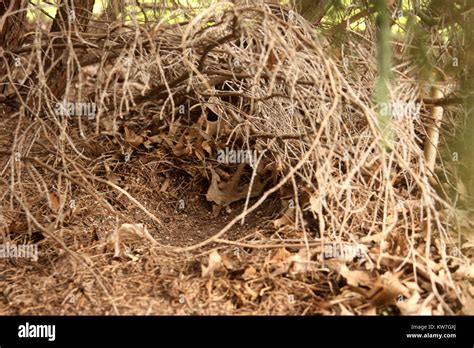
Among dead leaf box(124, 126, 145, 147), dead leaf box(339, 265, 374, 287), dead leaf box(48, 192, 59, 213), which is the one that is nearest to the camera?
dead leaf box(339, 265, 374, 287)

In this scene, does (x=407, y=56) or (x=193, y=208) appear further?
(x=193, y=208)

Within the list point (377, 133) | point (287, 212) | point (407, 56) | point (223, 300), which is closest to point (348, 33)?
point (407, 56)

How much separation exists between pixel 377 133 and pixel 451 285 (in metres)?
0.65

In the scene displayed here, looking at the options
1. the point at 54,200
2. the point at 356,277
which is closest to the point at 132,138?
the point at 54,200

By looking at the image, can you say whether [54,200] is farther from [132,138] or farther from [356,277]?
[356,277]

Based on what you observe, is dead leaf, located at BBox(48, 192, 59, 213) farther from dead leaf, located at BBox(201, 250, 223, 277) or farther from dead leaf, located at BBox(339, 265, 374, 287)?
dead leaf, located at BBox(339, 265, 374, 287)

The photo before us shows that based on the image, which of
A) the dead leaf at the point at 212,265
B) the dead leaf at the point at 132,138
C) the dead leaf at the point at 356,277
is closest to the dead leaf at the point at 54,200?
the dead leaf at the point at 132,138

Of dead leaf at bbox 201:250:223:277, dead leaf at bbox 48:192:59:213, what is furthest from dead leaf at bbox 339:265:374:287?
dead leaf at bbox 48:192:59:213

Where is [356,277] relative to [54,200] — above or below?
below

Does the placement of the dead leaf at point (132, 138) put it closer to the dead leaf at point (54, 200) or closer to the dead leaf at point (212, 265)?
the dead leaf at point (54, 200)

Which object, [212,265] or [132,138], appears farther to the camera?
[132,138]

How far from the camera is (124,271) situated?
270 cm

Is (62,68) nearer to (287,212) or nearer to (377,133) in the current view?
(287,212)
